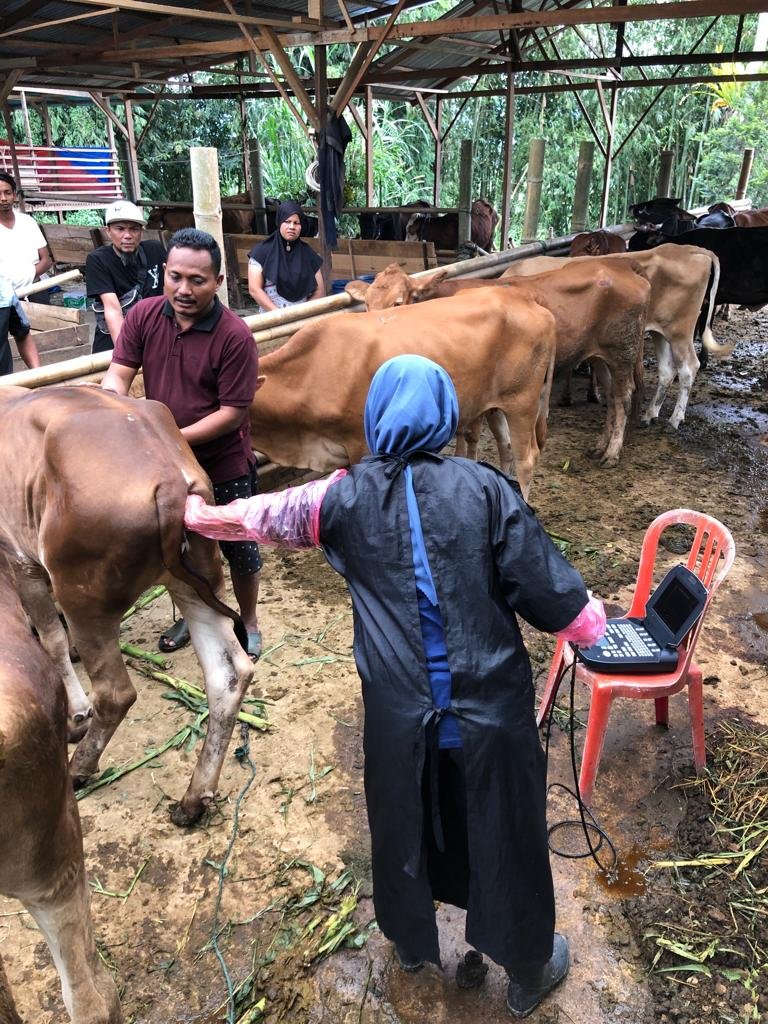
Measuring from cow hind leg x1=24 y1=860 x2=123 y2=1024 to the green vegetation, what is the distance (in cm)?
1924

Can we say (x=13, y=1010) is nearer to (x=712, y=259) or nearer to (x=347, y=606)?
(x=347, y=606)

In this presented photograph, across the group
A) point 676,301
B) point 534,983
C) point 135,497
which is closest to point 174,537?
point 135,497

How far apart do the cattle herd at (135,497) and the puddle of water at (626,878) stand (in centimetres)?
153

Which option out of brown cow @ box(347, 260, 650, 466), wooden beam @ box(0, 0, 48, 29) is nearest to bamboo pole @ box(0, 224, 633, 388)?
brown cow @ box(347, 260, 650, 466)

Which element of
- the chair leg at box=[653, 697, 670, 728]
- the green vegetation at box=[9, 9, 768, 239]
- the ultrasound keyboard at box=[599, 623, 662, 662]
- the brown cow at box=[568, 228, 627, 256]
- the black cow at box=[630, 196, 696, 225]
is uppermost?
the green vegetation at box=[9, 9, 768, 239]

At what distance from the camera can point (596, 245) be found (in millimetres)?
10594

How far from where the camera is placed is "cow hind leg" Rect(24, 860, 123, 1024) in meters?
1.77

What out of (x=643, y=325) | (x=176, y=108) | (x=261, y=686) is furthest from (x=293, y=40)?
(x=176, y=108)

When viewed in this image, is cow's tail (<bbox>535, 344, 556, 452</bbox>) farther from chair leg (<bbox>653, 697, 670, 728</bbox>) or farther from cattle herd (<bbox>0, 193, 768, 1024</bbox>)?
chair leg (<bbox>653, 697, 670, 728</bbox>)

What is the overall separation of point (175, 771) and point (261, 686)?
0.69 m

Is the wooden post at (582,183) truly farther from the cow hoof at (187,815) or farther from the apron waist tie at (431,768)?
the apron waist tie at (431,768)

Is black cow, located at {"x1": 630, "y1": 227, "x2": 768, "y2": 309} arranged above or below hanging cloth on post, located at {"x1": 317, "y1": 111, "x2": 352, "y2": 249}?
below

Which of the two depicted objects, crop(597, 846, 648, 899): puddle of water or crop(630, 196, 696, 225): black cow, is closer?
crop(597, 846, 648, 899): puddle of water

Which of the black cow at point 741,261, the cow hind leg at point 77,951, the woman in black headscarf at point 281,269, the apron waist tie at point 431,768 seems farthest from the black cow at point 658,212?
the cow hind leg at point 77,951
